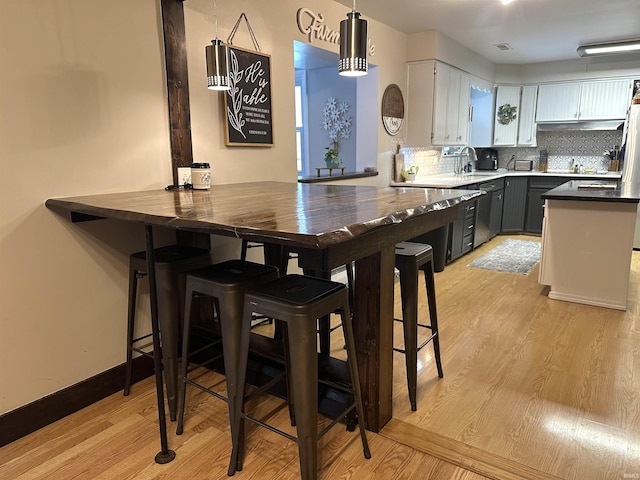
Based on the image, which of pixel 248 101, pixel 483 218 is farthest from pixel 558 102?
pixel 248 101

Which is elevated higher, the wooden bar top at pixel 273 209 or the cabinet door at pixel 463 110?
the cabinet door at pixel 463 110

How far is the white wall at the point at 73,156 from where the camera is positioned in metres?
1.88

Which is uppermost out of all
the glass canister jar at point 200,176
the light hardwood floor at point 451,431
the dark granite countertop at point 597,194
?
the glass canister jar at point 200,176

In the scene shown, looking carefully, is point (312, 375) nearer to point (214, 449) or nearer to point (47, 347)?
point (214, 449)

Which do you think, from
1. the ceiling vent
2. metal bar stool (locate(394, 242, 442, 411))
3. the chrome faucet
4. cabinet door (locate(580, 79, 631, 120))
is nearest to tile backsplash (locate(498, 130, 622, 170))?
cabinet door (locate(580, 79, 631, 120))

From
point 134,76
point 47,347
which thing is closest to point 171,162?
point 134,76

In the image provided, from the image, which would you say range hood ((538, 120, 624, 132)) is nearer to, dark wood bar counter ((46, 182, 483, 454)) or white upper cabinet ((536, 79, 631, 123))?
white upper cabinet ((536, 79, 631, 123))

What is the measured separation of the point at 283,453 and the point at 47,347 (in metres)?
1.22

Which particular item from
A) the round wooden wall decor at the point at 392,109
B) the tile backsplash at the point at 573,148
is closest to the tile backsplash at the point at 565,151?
the tile backsplash at the point at 573,148

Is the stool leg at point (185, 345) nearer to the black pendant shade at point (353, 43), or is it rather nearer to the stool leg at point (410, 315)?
the stool leg at point (410, 315)

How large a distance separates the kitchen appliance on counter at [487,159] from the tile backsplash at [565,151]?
0.25 metres

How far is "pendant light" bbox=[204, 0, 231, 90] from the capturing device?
2254 millimetres

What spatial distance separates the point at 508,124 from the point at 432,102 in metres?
2.39

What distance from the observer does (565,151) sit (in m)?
6.62
